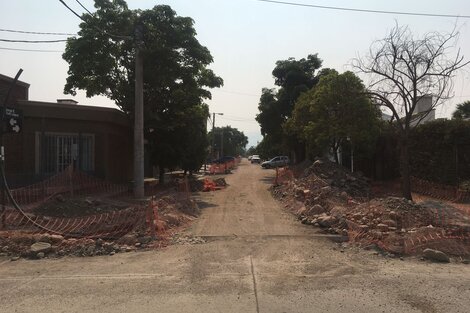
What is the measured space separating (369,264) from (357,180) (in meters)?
14.4

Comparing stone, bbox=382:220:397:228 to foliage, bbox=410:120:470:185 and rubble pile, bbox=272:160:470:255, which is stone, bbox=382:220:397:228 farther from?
foliage, bbox=410:120:470:185

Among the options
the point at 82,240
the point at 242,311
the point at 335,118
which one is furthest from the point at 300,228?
the point at 335,118

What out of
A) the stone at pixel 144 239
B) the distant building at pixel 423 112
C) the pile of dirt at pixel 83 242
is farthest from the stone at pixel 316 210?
the distant building at pixel 423 112

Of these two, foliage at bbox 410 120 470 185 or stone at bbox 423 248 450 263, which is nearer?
stone at bbox 423 248 450 263

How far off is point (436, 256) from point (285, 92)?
96.0 feet

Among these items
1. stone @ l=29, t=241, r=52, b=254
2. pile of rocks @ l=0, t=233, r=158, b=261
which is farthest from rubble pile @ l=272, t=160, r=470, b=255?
stone @ l=29, t=241, r=52, b=254

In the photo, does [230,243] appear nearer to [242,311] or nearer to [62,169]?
[242,311]

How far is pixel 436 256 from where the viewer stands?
862 centimetres

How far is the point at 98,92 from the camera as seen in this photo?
20.4 metres

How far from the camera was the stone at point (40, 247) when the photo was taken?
924cm

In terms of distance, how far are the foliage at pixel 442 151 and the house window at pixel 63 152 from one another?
1508 cm

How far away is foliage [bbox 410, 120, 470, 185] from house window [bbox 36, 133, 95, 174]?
15.1 m

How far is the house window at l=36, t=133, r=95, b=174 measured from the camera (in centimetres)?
1961

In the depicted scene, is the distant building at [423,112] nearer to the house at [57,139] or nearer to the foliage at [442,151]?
the foliage at [442,151]
